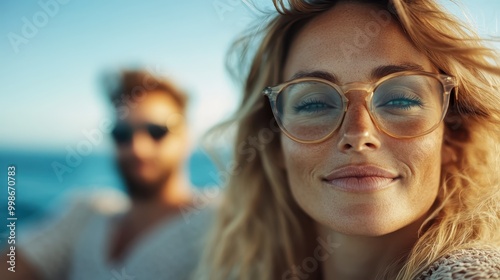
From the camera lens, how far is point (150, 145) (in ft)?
10.2

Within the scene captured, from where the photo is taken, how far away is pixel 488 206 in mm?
1628

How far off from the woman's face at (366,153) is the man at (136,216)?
1.24 meters

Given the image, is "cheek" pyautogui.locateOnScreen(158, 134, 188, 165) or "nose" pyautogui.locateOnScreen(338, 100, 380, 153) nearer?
"nose" pyautogui.locateOnScreen(338, 100, 380, 153)

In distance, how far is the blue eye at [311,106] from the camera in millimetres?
1546

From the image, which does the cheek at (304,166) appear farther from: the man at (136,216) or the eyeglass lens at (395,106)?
the man at (136,216)

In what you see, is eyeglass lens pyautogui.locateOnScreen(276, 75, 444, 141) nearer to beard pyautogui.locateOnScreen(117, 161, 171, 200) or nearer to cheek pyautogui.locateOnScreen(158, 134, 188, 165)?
cheek pyautogui.locateOnScreen(158, 134, 188, 165)

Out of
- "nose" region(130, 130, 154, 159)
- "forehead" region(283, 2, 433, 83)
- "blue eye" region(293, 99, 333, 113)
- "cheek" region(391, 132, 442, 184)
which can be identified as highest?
"forehead" region(283, 2, 433, 83)

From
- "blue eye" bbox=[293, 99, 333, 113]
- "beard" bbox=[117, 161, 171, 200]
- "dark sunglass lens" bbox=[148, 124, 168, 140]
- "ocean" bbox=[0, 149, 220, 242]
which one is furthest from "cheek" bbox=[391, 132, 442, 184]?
"beard" bbox=[117, 161, 171, 200]

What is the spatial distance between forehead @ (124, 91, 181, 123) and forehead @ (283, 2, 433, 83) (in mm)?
1620

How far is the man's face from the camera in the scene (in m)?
3.09

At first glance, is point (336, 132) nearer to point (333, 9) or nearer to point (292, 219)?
point (333, 9)

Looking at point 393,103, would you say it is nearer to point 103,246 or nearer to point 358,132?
point 358,132

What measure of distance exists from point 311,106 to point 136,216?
1.87 meters

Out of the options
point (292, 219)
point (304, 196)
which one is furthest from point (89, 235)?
point (304, 196)
